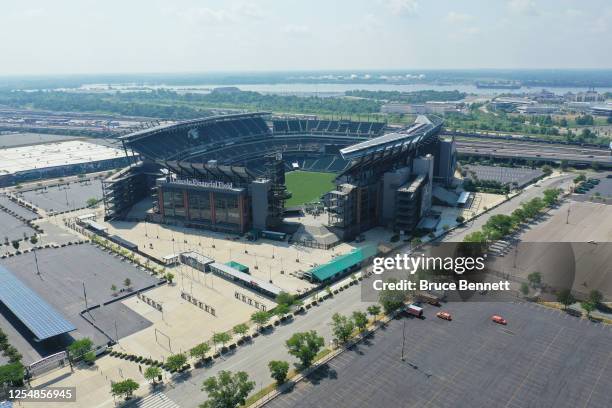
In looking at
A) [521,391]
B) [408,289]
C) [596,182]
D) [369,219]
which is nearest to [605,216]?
[596,182]

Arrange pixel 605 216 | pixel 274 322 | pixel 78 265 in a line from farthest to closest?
pixel 605 216 < pixel 78 265 < pixel 274 322

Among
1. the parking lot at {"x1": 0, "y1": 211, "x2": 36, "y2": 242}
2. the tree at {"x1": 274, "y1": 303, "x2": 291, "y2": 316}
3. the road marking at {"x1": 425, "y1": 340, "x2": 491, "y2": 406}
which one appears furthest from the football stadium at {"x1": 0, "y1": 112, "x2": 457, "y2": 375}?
the road marking at {"x1": 425, "y1": 340, "x2": 491, "y2": 406}

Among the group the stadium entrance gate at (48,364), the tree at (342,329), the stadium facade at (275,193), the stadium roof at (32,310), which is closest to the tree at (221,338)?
the tree at (342,329)

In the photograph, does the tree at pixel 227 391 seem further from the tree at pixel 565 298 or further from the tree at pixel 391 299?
the tree at pixel 565 298

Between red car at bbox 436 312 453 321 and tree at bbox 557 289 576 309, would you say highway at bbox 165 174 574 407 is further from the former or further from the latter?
tree at bbox 557 289 576 309

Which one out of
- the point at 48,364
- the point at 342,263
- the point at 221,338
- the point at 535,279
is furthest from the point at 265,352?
the point at 535,279

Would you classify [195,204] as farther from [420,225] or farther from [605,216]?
[605,216]
